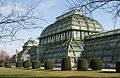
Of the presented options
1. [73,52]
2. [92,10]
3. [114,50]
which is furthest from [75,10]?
[73,52]

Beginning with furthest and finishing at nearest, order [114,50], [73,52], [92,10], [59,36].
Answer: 1. [59,36]
2. [73,52]
3. [114,50]
4. [92,10]

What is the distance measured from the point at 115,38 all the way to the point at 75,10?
2053 inches

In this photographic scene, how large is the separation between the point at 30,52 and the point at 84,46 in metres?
29.2

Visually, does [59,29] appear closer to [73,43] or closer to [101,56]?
[73,43]

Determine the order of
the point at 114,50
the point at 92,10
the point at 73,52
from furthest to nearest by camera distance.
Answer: the point at 73,52 < the point at 114,50 < the point at 92,10

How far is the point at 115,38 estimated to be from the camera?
217ft

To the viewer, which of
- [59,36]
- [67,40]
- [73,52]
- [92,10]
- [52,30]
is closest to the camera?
→ [92,10]

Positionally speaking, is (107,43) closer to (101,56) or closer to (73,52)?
(101,56)

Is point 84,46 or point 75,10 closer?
point 75,10

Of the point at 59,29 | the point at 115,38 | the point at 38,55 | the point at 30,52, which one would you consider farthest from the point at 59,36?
the point at 115,38

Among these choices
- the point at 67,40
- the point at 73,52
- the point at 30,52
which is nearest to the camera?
the point at 73,52

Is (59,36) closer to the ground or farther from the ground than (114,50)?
farther from the ground

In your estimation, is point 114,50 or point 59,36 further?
point 59,36

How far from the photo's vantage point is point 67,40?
267ft
